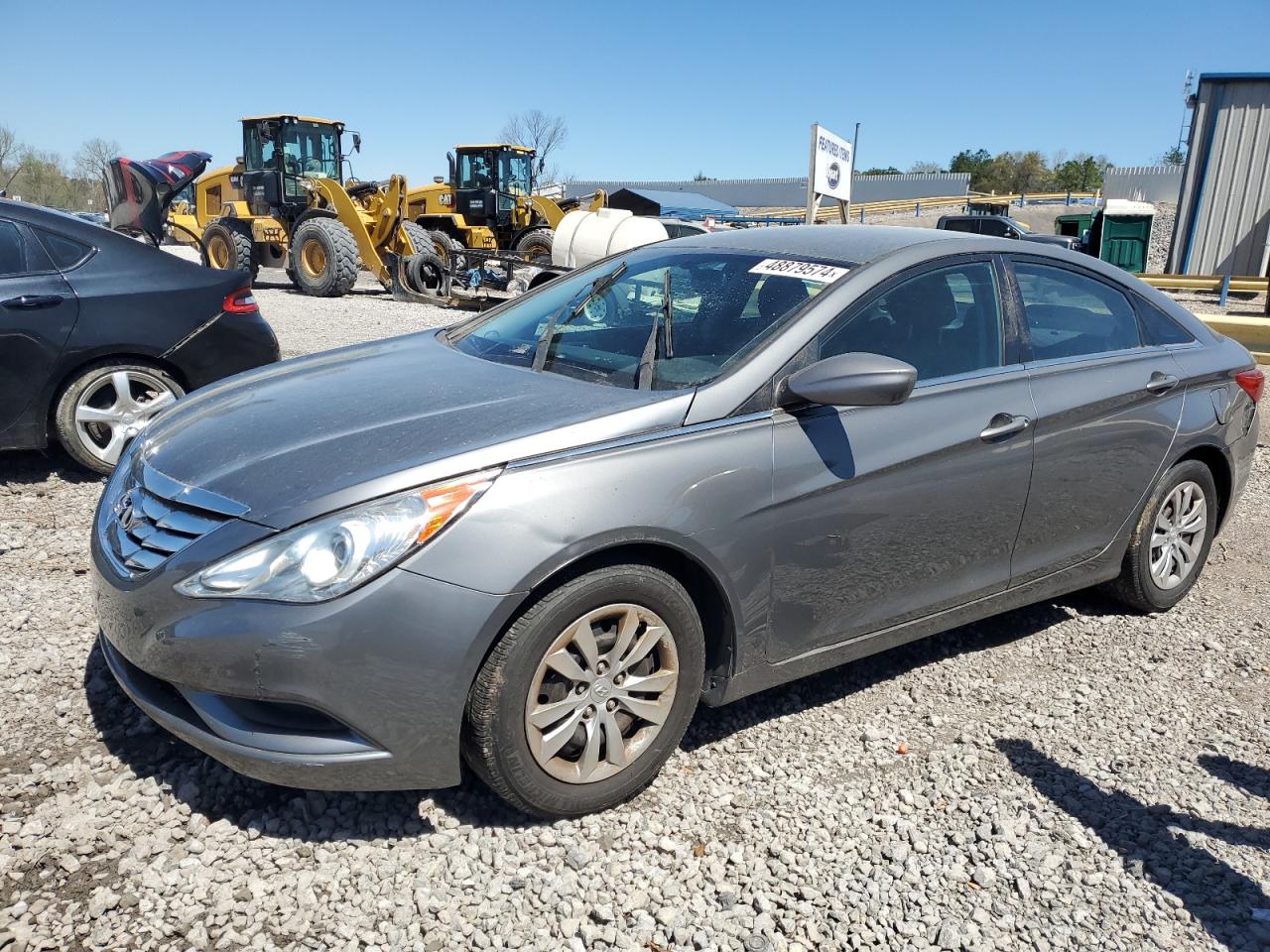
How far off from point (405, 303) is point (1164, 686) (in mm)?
14638

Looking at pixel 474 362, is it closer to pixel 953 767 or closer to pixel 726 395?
pixel 726 395

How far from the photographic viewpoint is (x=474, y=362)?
3.34m

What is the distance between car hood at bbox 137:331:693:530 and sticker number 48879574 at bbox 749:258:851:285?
74 cm

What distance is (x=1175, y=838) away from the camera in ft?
9.17

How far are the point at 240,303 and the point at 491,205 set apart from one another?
14239 mm

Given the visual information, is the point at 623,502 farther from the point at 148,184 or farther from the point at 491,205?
the point at 491,205

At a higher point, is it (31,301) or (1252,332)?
(31,301)

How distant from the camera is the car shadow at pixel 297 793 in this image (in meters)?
2.66

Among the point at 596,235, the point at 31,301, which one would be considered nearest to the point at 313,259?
the point at 596,235

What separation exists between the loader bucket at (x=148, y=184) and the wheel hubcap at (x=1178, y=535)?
50.6ft

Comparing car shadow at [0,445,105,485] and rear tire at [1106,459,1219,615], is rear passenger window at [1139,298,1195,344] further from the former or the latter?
car shadow at [0,445,105,485]

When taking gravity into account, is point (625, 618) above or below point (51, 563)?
above

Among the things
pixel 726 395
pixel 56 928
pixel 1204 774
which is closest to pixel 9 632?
pixel 56 928

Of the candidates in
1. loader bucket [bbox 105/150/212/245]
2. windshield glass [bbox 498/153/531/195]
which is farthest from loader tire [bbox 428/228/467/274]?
loader bucket [bbox 105/150/212/245]
